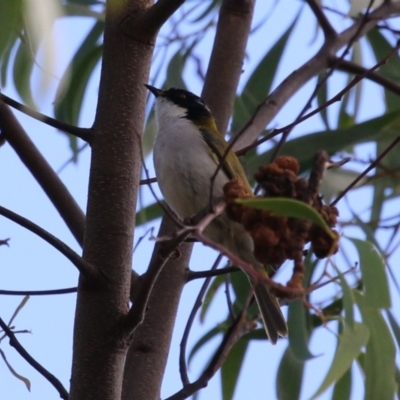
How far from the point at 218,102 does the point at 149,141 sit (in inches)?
18.4

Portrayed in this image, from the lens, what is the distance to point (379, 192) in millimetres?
3271

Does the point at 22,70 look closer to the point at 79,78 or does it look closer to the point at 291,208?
the point at 79,78

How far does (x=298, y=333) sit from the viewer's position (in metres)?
2.12

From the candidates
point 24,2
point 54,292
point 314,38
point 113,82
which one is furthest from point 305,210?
point 314,38

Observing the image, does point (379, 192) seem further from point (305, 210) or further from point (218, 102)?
point (305, 210)

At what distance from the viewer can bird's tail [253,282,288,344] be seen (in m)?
2.74

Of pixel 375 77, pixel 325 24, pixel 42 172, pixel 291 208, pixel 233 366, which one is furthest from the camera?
pixel 325 24

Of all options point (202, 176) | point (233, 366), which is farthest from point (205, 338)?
point (202, 176)

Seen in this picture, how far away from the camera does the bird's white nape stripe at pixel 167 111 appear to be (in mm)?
3570

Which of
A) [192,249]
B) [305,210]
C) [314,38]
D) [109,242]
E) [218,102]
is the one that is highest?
[314,38]

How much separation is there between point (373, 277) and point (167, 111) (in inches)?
80.2

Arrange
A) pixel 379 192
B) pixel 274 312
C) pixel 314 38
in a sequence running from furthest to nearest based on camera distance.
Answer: pixel 314 38 < pixel 379 192 < pixel 274 312

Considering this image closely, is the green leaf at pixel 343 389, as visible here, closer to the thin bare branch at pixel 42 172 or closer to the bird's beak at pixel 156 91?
the thin bare branch at pixel 42 172

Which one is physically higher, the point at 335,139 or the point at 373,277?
the point at 335,139
